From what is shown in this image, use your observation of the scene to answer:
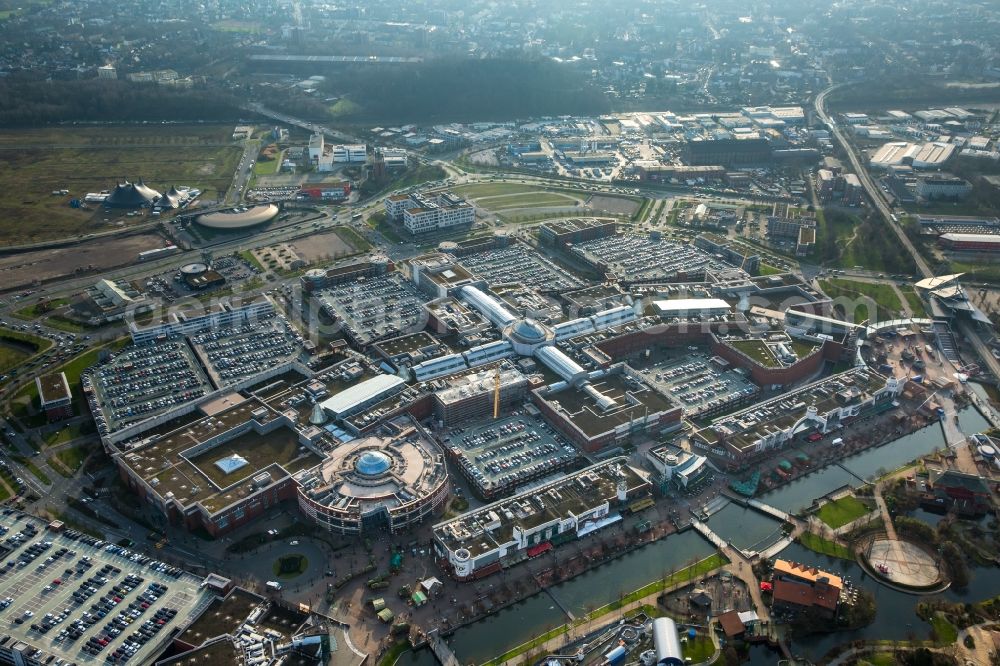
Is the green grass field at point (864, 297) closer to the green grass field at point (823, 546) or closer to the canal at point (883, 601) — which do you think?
the green grass field at point (823, 546)

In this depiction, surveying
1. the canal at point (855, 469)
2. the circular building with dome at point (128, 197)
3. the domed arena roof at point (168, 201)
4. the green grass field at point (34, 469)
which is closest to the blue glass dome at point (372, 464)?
the green grass field at point (34, 469)

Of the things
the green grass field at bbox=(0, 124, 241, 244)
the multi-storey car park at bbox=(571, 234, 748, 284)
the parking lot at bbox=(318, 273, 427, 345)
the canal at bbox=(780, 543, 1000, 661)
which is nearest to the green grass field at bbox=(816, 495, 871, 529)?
the canal at bbox=(780, 543, 1000, 661)

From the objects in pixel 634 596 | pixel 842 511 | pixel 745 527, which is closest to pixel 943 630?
pixel 842 511

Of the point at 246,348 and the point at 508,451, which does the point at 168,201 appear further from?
the point at 508,451

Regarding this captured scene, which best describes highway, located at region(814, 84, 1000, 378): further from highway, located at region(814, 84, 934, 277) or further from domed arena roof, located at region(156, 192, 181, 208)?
domed arena roof, located at region(156, 192, 181, 208)

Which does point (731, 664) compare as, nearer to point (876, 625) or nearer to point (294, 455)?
point (876, 625)
